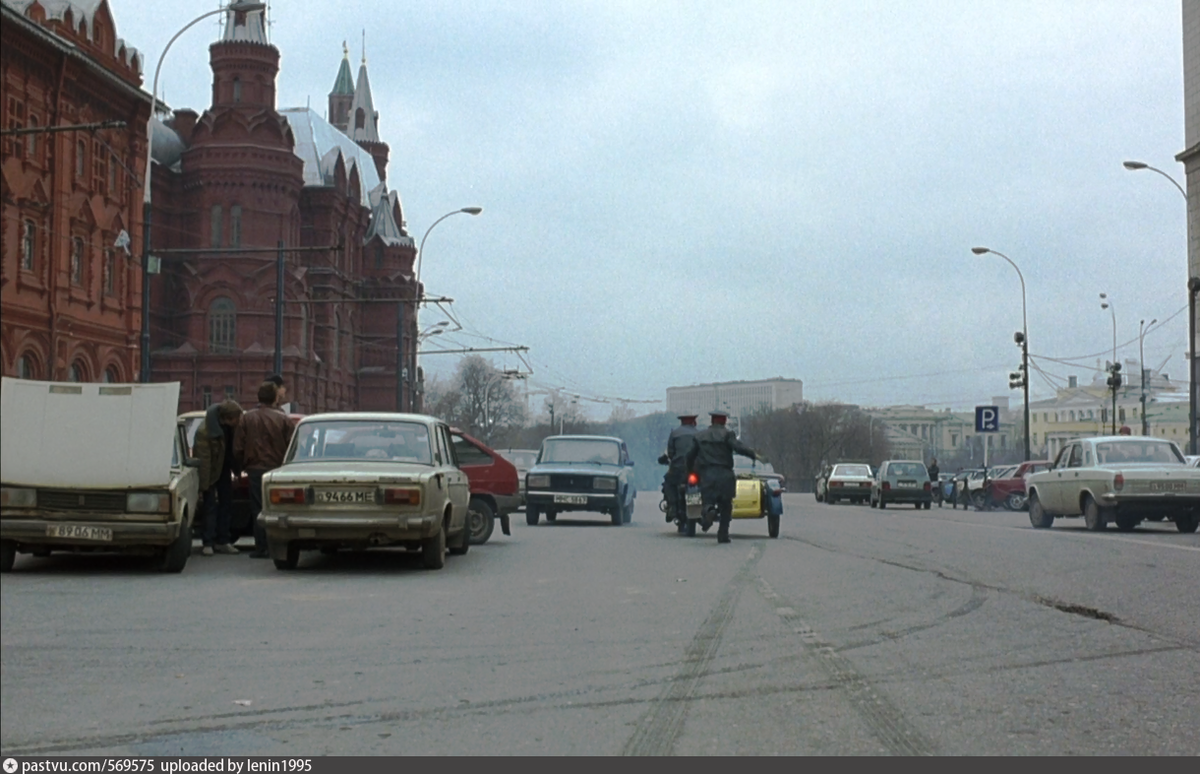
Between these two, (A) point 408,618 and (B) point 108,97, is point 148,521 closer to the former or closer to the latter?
(A) point 408,618

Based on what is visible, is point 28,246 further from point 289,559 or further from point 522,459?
point 289,559

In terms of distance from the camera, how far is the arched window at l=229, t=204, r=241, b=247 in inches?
2756

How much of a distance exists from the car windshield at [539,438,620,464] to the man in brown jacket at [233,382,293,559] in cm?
1353

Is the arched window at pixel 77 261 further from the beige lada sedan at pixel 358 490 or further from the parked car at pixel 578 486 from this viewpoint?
the beige lada sedan at pixel 358 490

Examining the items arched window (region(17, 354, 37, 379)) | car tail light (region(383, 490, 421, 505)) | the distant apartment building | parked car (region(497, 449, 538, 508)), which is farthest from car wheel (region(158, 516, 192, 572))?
the distant apartment building

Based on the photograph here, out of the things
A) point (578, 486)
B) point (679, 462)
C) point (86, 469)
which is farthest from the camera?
point (578, 486)

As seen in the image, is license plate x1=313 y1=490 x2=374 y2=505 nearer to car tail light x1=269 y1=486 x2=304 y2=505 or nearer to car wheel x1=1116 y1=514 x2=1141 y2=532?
car tail light x1=269 y1=486 x2=304 y2=505

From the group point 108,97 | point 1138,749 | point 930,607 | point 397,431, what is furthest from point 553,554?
point 108,97

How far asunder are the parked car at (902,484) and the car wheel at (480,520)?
30.7 meters

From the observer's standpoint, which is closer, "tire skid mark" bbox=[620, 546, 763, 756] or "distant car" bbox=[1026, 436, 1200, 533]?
"tire skid mark" bbox=[620, 546, 763, 756]

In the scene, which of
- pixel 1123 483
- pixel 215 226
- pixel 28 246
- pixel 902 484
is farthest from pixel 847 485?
pixel 215 226

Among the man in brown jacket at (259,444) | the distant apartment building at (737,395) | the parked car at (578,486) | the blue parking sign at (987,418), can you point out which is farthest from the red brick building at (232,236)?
the distant apartment building at (737,395)

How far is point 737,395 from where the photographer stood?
181750 mm

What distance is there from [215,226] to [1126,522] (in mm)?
55430
